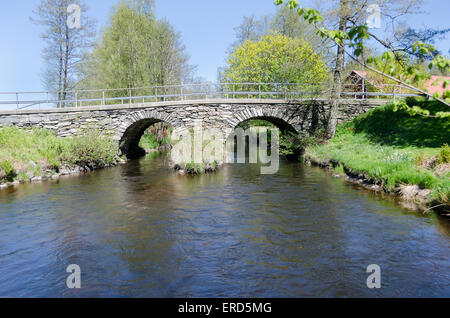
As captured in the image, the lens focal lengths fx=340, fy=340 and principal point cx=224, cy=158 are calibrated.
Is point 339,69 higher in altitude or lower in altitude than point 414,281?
higher

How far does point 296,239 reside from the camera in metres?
7.68

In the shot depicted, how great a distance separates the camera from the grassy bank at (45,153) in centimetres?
1577

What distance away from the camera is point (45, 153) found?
691 inches

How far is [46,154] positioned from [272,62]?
21634mm

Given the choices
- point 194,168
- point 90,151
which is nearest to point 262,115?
point 194,168

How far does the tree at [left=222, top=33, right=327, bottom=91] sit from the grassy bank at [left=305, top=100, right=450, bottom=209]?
10.3 m

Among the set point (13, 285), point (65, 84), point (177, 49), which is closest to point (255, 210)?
Answer: point (13, 285)

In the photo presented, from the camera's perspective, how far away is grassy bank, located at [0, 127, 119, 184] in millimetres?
15773

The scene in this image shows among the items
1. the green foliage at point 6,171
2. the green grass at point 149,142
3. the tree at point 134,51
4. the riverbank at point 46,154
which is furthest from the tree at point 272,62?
the green foliage at point 6,171

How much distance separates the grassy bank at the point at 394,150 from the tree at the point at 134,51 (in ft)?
59.8

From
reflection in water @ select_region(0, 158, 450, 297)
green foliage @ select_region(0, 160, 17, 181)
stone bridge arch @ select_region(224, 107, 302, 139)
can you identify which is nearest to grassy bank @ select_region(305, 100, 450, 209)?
reflection in water @ select_region(0, 158, 450, 297)
